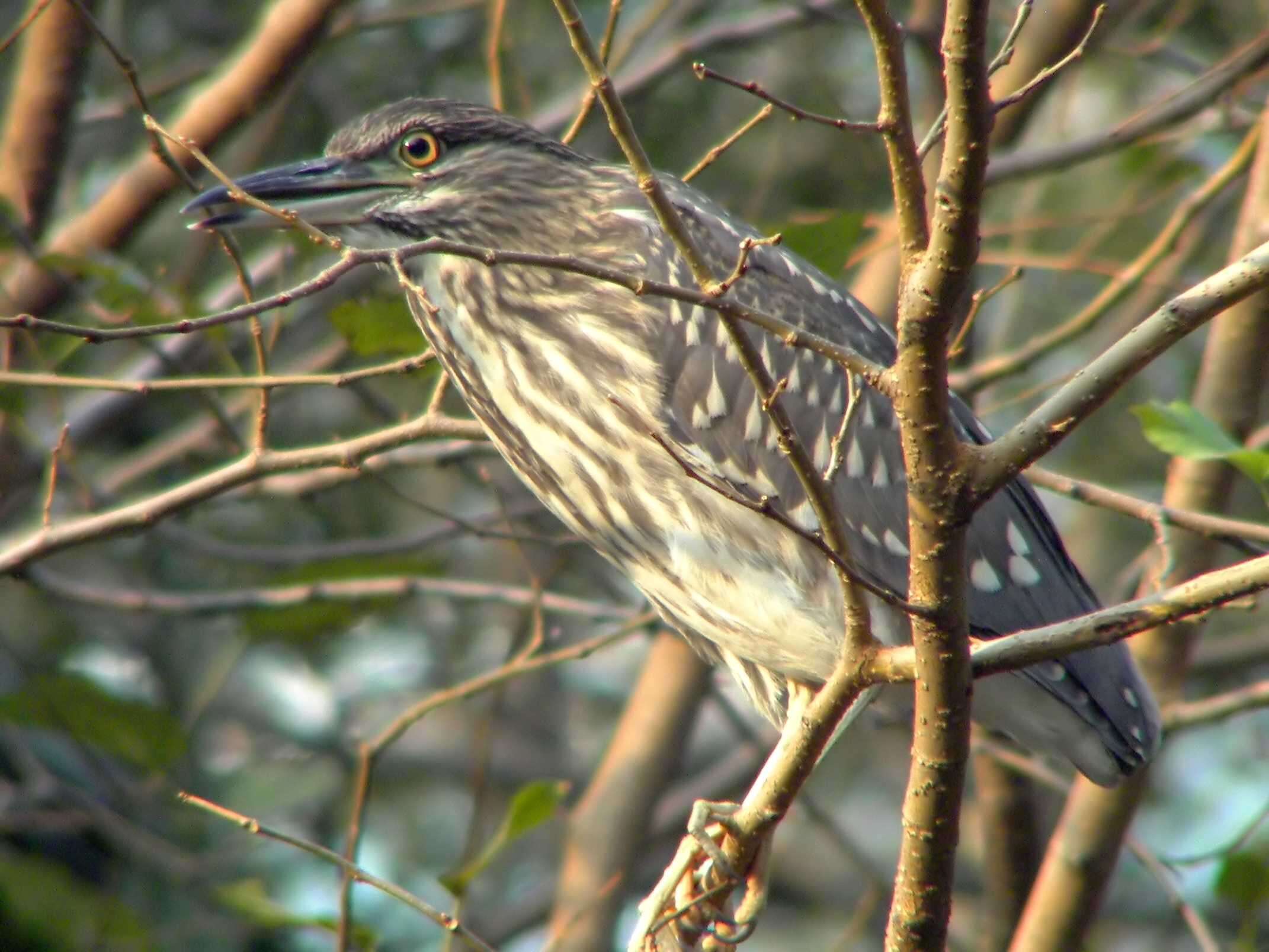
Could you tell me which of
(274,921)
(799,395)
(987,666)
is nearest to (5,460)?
(274,921)

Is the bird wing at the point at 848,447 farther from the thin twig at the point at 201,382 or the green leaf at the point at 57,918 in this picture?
the green leaf at the point at 57,918

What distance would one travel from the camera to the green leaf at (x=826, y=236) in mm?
2795

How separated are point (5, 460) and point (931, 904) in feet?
9.00

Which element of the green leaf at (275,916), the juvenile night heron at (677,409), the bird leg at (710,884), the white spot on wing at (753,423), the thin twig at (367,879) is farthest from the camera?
the white spot on wing at (753,423)

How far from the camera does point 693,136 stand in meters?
5.36

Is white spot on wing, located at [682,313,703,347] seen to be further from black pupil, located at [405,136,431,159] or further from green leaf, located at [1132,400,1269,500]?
green leaf, located at [1132,400,1269,500]

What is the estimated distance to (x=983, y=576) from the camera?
9.86ft

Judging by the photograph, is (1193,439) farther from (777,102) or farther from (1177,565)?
(1177,565)

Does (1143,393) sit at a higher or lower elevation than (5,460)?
higher

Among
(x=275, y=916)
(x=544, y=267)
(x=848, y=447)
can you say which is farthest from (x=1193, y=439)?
(x=275, y=916)

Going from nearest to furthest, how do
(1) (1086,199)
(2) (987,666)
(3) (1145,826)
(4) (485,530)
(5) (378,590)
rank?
1. (2) (987,666)
2. (4) (485,530)
3. (5) (378,590)
4. (1) (1086,199)
5. (3) (1145,826)

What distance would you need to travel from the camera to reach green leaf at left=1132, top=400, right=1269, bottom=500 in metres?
2.20

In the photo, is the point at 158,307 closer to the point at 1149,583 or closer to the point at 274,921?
the point at 274,921

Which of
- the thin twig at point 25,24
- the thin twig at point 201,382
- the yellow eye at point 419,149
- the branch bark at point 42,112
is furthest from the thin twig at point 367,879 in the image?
the branch bark at point 42,112
